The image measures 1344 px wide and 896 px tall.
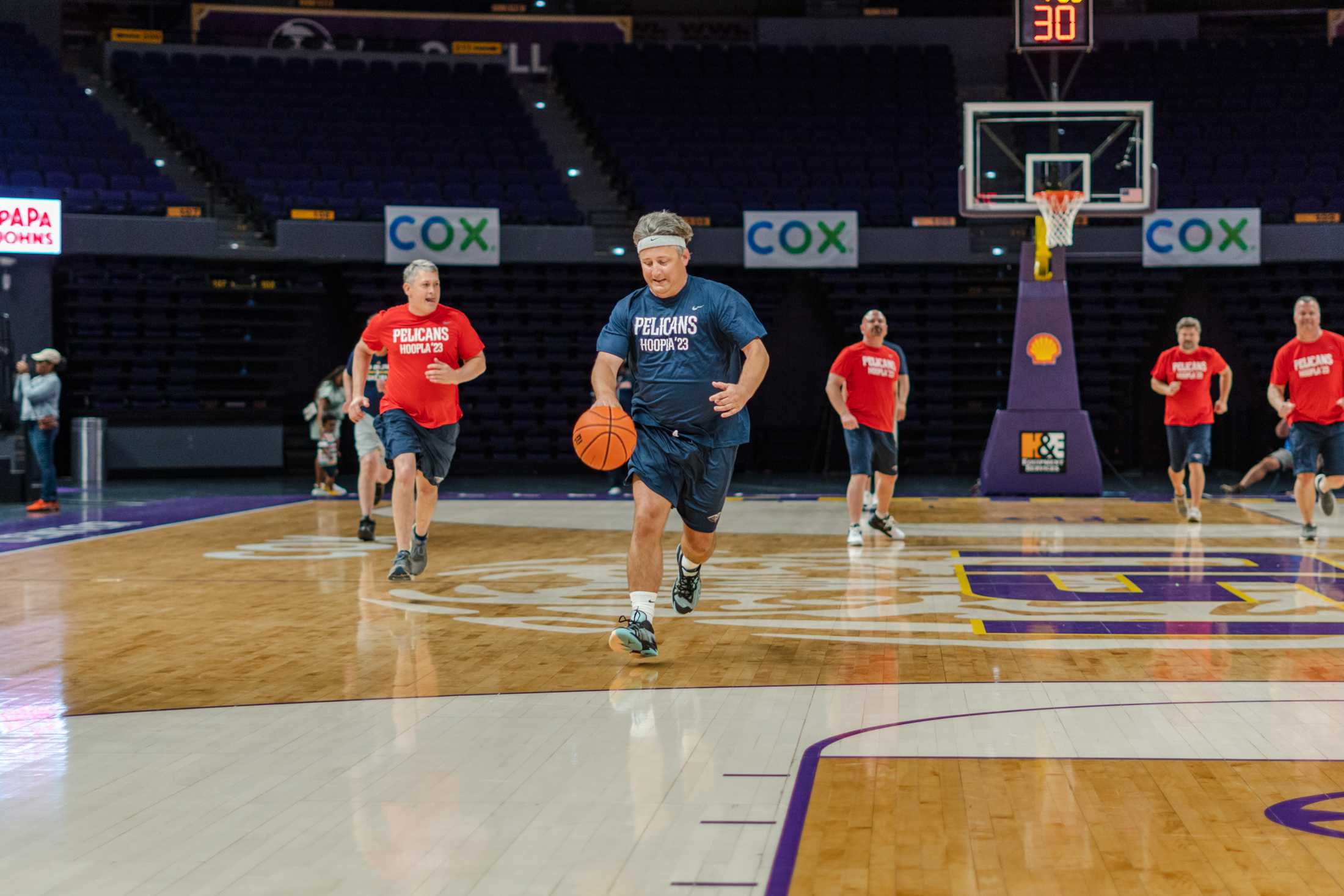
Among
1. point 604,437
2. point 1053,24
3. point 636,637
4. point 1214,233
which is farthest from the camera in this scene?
point 1214,233

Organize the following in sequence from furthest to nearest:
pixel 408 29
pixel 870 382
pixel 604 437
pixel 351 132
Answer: pixel 408 29 < pixel 351 132 < pixel 870 382 < pixel 604 437

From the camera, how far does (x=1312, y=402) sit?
924 cm

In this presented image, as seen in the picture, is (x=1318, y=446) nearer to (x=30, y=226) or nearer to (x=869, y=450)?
(x=869, y=450)

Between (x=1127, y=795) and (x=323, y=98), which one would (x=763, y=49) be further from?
(x=1127, y=795)

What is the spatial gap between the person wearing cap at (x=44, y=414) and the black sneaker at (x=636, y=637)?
30.9ft

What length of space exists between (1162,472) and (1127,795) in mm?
17541

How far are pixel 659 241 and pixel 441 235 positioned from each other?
13.7m

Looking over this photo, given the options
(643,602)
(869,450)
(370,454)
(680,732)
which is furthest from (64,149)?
(680,732)

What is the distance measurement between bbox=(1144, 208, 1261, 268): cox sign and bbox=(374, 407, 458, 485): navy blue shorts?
1323 centimetres

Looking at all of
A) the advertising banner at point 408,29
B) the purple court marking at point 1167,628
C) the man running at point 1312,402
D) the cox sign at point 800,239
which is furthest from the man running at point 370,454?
the advertising banner at point 408,29

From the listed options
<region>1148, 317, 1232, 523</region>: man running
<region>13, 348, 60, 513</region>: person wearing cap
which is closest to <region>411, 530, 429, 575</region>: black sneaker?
<region>13, 348, 60, 513</region>: person wearing cap

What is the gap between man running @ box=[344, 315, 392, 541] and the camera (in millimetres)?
9922

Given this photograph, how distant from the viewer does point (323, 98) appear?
22188mm

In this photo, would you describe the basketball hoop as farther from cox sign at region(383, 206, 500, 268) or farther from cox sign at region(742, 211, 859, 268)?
cox sign at region(383, 206, 500, 268)
